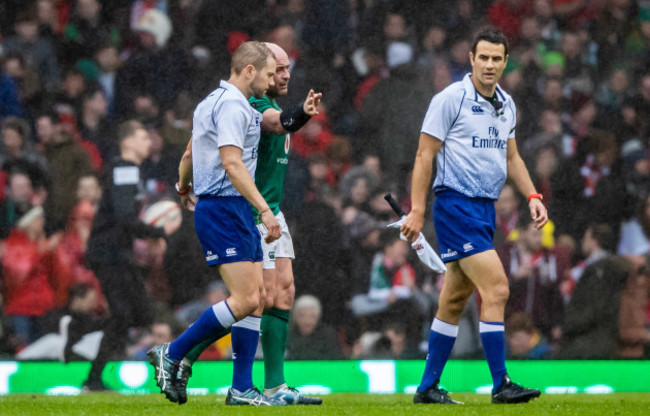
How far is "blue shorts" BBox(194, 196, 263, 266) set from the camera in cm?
540

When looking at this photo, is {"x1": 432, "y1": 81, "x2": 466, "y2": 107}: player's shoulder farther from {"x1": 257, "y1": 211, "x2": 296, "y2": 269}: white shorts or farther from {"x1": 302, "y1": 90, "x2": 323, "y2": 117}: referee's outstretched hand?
{"x1": 257, "y1": 211, "x2": 296, "y2": 269}: white shorts

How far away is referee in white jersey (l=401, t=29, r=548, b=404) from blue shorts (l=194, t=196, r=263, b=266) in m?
0.82

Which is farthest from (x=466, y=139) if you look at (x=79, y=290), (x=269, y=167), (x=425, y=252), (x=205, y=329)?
(x=79, y=290)

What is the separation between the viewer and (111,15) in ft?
26.3

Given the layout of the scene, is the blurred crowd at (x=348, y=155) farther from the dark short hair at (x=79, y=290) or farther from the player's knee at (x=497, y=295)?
the player's knee at (x=497, y=295)

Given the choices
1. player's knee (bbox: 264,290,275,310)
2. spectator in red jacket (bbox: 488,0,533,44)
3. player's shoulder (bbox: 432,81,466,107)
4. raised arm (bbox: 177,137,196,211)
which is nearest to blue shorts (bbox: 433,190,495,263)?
player's shoulder (bbox: 432,81,466,107)

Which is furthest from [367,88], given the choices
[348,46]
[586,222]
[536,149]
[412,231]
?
[412,231]

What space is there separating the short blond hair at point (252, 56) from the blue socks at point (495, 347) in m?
1.73

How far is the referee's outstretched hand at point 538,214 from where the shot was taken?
226 inches

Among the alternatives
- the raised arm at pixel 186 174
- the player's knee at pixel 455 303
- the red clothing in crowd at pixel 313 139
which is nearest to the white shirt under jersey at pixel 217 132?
the raised arm at pixel 186 174

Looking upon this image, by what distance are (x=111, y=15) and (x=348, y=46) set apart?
5.57ft

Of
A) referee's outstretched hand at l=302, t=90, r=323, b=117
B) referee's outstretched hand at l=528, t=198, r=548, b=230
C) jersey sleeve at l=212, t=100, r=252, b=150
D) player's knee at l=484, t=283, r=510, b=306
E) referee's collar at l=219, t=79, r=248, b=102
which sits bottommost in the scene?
player's knee at l=484, t=283, r=510, b=306

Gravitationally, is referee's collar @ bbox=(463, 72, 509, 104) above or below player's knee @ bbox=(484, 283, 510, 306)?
above

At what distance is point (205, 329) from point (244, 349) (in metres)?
0.44
